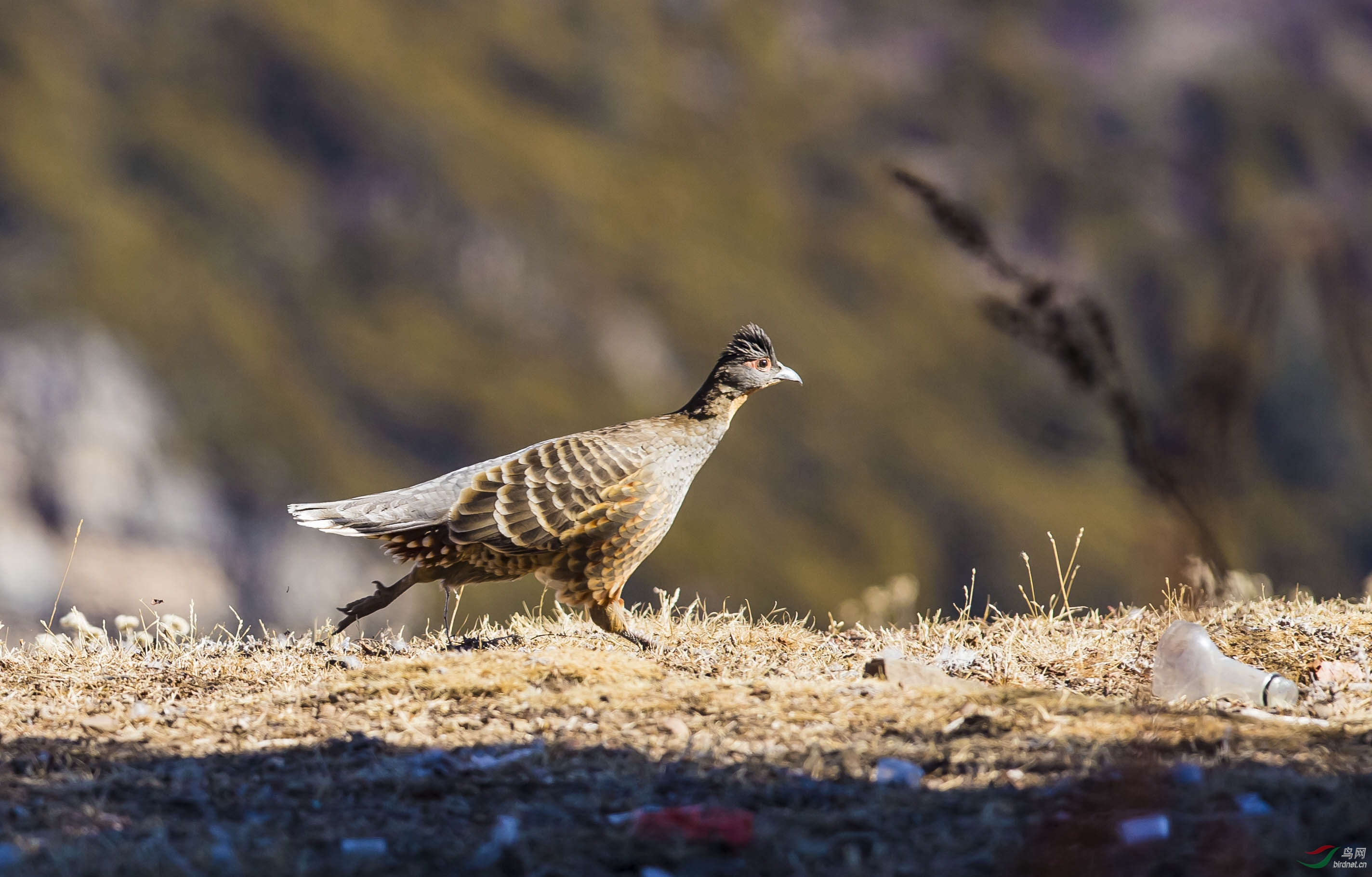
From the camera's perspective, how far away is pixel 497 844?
3.95 metres

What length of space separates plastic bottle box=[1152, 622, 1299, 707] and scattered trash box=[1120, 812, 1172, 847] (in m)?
2.05

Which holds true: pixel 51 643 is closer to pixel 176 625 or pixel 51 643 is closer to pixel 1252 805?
pixel 176 625

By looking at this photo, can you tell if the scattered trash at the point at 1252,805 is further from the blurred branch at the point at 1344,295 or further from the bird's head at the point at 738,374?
the bird's head at the point at 738,374

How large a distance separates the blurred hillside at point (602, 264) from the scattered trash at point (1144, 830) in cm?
4942

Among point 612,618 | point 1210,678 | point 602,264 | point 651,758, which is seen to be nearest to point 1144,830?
point 651,758

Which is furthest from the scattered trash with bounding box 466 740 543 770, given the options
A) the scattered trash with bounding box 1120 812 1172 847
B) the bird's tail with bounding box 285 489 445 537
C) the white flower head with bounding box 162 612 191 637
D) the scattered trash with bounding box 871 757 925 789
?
the white flower head with bounding box 162 612 191 637

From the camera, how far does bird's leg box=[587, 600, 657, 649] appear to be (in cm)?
772

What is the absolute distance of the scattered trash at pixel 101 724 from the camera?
18.1 ft

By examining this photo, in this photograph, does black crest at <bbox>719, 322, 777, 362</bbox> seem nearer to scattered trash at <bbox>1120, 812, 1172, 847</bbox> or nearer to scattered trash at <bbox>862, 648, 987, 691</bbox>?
scattered trash at <bbox>862, 648, 987, 691</bbox>

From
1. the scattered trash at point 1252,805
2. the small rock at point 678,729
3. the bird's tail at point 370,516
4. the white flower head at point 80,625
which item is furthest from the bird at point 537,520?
the scattered trash at point 1252,805

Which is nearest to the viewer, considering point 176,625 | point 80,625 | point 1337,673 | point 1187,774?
point 1187,774

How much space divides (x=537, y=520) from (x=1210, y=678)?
145 inches

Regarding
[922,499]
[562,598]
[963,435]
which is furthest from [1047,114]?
[562,598]

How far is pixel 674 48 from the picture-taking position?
5591 inches
